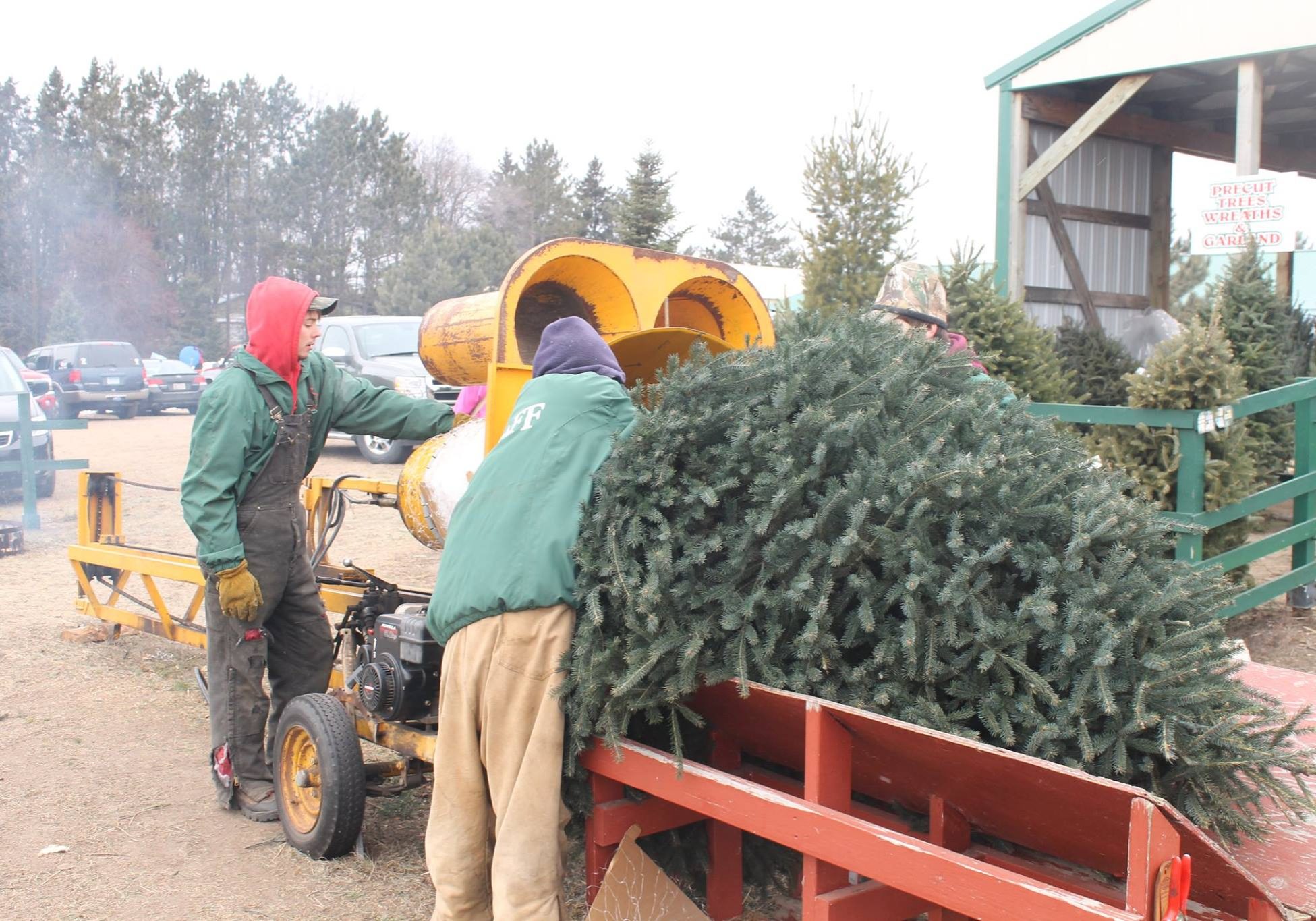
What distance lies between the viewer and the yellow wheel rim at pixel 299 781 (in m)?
3.88

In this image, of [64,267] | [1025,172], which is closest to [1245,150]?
[1025,172]

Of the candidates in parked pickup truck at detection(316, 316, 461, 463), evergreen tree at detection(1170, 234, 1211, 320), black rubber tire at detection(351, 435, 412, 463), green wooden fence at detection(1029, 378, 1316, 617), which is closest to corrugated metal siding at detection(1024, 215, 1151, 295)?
green wooden fence at detection(1029, 378, 1316, 617)

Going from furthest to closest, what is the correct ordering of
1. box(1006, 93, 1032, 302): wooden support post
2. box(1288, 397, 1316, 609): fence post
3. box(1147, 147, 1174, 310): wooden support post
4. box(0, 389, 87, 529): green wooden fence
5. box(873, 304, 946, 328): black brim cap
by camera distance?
box(1147, 147, 1174, 310): wooden support post → box(0, 389, 87, 529): green wooden fence → box(1006, 93, 1032, 302): wooden support post → box(1288, 397, 1316, 609): fence post → box(873, 304, 946, 328): black brim cap

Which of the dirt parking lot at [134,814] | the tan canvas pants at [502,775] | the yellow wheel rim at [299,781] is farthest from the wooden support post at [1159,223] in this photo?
the tan canvas pants at [502,775]

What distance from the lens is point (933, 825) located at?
2.37 m

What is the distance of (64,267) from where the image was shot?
43781 millimetres

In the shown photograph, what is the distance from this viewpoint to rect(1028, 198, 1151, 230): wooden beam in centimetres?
1079

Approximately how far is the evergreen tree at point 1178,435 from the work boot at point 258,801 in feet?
13.3

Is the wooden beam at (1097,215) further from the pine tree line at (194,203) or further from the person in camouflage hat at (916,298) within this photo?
the pine tree line at (194,203)

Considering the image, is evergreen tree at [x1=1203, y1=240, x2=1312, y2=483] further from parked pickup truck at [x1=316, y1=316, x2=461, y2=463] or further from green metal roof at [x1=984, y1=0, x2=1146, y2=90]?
parked pickup truck at [x1=316, y1=316, x2=461, y2=463]

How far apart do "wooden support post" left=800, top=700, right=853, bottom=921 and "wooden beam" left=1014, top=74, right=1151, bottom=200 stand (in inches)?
337

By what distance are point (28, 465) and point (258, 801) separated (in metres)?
8.09

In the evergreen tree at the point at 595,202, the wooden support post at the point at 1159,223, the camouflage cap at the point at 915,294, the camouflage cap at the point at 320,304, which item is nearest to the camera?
the camouflage cap at the point at 320,304

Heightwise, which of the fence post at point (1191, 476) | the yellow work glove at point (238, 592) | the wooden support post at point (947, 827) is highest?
the fence post at point (1191, 476)
